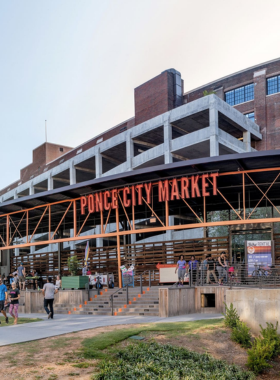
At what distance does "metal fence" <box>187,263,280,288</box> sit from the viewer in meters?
18.8

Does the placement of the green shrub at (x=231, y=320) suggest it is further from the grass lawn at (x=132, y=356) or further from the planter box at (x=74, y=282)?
the planter box at (x=74, y=282)

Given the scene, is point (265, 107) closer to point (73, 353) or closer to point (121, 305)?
point (121, 305)

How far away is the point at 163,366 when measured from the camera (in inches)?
433

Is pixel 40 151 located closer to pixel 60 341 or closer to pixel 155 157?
pixel 155 157

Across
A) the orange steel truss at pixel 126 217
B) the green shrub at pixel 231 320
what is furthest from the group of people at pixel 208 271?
the green shrub at pixel 231 320

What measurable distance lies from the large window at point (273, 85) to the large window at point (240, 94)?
2088 millimetres

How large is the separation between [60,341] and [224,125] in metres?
38.0

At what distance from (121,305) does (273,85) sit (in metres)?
38.4

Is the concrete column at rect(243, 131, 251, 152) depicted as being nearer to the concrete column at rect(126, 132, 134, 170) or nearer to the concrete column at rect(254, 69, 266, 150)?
the concrete column at rect(254, 69, 266, 150)

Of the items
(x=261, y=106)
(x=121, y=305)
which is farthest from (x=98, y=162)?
(x=121, y=305)

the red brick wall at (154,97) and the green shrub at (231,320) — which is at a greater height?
the red brick wall at (154,97)

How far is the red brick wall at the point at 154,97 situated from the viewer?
183 feet

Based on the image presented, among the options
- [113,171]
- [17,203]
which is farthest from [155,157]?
[17,203]

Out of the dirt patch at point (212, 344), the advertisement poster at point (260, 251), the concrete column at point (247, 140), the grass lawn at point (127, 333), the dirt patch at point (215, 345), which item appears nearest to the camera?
the grass lawn at point (127, 333)
